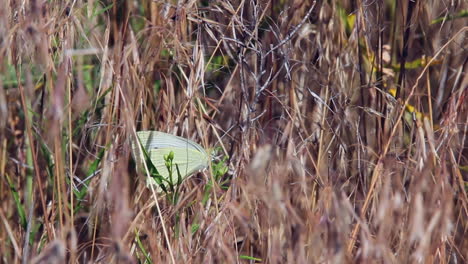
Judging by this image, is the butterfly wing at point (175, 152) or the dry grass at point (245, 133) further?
the butterfly wing at point (175, 152)

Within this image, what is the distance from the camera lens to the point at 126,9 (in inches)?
57.2

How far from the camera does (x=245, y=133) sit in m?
1.10

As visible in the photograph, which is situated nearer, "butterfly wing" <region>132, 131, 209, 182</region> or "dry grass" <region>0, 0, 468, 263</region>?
"dry grass" <region>0, 0, 468, 263</region>

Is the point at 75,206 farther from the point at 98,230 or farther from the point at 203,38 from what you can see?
the point at 203,38

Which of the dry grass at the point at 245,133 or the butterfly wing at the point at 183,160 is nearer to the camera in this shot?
the dry grass at the point at 245,133

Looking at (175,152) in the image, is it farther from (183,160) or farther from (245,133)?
(245,133)

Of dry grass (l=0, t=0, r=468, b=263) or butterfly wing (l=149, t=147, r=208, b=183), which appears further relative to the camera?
butterfly wing (l=149, t=147, r=208, b=183)

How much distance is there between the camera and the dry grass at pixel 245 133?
836 mm

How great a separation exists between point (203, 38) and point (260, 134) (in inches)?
10.6

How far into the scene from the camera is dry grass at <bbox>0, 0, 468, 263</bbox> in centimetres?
84

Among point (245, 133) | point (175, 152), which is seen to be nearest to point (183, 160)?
point (175, 152)

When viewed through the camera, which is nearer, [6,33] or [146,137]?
[6,33]

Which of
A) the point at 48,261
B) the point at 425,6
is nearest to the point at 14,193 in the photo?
the point at 48,261

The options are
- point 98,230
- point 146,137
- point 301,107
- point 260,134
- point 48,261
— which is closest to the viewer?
point 48,261
